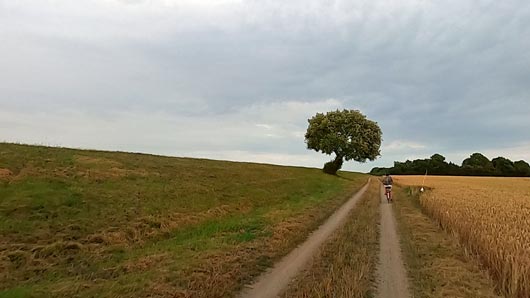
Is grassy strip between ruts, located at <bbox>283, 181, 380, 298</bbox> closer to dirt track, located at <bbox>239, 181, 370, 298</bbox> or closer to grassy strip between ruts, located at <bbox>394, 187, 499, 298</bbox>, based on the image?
dirt track, located at <bbox>239, 181, 370, 298</bbox>

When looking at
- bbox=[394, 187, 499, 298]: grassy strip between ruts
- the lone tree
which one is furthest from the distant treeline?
bbox=[394, 187, 499, 298]: grassy strip between ruts

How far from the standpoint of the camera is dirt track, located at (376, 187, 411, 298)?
875cm

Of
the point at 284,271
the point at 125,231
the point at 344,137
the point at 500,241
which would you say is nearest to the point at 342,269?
the point at 284,271

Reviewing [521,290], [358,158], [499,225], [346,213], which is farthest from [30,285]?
[358,158]

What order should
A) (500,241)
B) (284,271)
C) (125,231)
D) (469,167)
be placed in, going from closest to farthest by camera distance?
1. (284,271)
2. (500,241)
3. (125,231)
4. (469,167)

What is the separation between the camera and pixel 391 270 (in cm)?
1045

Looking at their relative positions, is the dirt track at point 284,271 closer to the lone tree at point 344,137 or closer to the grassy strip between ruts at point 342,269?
the grassy strip between ruts at point 342,269

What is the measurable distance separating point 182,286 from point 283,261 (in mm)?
3486

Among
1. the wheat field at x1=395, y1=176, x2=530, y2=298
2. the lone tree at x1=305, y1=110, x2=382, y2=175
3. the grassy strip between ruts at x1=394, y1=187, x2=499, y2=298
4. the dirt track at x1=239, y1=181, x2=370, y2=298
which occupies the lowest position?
the dirt track at x1=239, y1=181, x2=370, y2=298

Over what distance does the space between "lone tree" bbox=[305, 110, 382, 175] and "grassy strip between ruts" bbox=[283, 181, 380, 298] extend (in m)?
52.6

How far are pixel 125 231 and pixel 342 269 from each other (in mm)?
7453

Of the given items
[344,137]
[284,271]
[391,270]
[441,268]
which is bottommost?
[284,271]

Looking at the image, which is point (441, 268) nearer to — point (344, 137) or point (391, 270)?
point (391, 270)

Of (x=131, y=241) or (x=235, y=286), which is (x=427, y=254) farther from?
(x=131, y=241)
